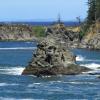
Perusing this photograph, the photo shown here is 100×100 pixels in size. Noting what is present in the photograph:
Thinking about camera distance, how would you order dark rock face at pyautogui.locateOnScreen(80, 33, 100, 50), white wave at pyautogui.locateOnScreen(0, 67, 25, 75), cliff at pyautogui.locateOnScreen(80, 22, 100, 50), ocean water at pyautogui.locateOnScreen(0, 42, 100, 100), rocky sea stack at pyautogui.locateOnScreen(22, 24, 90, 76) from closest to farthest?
ocean water at pyautogui.locateOnScreen(0, 42, 100, 100) → rocky sea stack at pyautogui.locateOnScreen(22, 24, 90, 76) → white wave at pyautogui.locateOnScreen(0, 67, 25, 75) → dark rock face at pyautogui.locateOnScreen(80, 33, 100, 50) → cliff at pyautogui.locateOnScreen(80, 22, 100, 50)

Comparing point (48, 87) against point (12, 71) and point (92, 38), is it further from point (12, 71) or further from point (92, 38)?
point (92, 38)

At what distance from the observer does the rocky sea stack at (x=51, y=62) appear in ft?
306

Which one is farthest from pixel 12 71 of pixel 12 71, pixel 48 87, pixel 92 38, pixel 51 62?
pixel 92 38

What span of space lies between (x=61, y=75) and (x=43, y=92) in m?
18.9

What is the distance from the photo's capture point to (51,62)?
3693 inches

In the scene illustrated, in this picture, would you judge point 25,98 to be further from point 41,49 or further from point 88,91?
point 41,49

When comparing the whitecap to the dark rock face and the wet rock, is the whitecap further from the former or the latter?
the dark rock face

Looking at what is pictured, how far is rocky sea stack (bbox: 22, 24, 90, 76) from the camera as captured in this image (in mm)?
93312

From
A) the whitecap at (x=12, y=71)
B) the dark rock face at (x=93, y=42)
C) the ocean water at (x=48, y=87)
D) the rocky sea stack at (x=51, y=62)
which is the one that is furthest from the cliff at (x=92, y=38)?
the rocky sea stack at (x=51, y=62)

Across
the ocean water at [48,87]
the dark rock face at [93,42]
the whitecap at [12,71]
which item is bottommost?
the dark rock face at [93,42]

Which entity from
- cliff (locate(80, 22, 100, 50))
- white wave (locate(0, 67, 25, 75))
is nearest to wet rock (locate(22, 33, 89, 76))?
white wave (locate(0, 67, 25, 75))

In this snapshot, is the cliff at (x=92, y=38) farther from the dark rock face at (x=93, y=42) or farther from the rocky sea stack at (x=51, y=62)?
the rocky sea stack at (x=51, y=62)

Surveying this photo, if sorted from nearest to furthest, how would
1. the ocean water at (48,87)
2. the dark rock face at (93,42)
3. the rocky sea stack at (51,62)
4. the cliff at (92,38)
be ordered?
the ocean water at (48,87), the rocky sea stack at (51,62), the dark rock face at (93,42), the cliff at (92,38)

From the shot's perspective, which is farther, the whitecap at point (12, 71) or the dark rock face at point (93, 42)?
the dark rock face at point (93, 42)
